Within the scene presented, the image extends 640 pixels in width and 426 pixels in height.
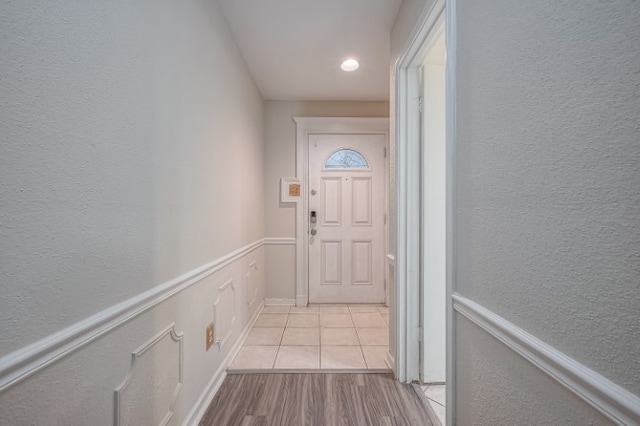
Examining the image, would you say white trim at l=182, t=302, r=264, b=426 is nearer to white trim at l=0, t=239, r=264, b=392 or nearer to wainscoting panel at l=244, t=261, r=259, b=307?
wainscoting panel at l=244, t=261, r=259, b=307

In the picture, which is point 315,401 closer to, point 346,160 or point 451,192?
point 451,192

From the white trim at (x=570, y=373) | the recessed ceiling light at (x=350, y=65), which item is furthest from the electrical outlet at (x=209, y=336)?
the recessed ceiling light at (x=350, y=65)

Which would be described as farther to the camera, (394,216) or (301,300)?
(301,300)

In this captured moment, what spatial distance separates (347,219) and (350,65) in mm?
1730

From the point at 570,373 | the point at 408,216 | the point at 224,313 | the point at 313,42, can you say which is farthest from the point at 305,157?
the point at 570,373

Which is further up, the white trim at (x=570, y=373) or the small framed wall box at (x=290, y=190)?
the small framed wall box at (x=290, y=190)

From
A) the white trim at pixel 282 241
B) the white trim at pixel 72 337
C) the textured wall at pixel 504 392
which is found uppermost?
the white trim at pixel 72 337

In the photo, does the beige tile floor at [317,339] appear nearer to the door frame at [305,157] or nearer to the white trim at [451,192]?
the door frame at [305,157]

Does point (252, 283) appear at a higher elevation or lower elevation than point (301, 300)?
higher

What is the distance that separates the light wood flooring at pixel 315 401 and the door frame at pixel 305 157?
5.40 feet

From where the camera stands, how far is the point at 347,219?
3713mm

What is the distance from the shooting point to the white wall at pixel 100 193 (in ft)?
2.12

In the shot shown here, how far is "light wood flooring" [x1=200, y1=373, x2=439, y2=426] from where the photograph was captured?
1.61 meters

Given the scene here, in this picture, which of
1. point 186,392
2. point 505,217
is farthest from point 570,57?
point 186,392
